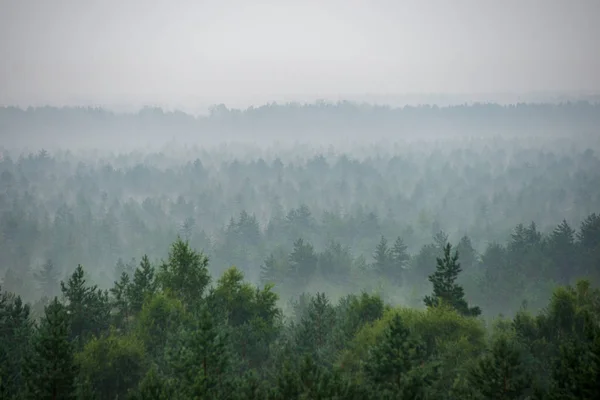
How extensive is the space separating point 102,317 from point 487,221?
378ft

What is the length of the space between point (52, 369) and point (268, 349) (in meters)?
14.2

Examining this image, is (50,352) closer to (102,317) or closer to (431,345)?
(102,317)

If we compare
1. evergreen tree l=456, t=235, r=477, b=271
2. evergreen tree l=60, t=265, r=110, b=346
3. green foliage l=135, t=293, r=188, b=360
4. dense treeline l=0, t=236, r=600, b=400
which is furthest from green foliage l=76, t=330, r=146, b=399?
evergreen tree l=456, t=235, r=477, b=271

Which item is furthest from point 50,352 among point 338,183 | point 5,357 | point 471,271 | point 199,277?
point 338,183

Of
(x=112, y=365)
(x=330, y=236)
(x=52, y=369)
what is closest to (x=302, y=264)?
(x=330, y=236)

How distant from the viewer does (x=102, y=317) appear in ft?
114

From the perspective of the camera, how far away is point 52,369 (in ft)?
69.2

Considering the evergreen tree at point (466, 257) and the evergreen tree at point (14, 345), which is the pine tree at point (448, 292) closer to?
the evergreen tree at point (14, 345)

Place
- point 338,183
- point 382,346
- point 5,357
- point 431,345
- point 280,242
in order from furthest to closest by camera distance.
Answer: point 338,183 < point 280,242 < point 431,345 < point 5,357 < point 382,346

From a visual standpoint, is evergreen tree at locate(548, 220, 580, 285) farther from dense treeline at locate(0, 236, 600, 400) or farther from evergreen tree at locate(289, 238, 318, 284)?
dense treeline at locate(0, 236, 600, 400)

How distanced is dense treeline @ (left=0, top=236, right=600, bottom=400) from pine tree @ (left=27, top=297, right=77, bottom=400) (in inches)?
1.8

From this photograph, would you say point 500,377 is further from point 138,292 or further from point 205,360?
point 138,292

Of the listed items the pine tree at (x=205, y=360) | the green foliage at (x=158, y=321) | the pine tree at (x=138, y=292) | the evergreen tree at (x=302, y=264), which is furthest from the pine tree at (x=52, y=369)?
the evergreen tree at (x=302, y=264)

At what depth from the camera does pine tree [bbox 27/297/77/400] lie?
68.4 feet
